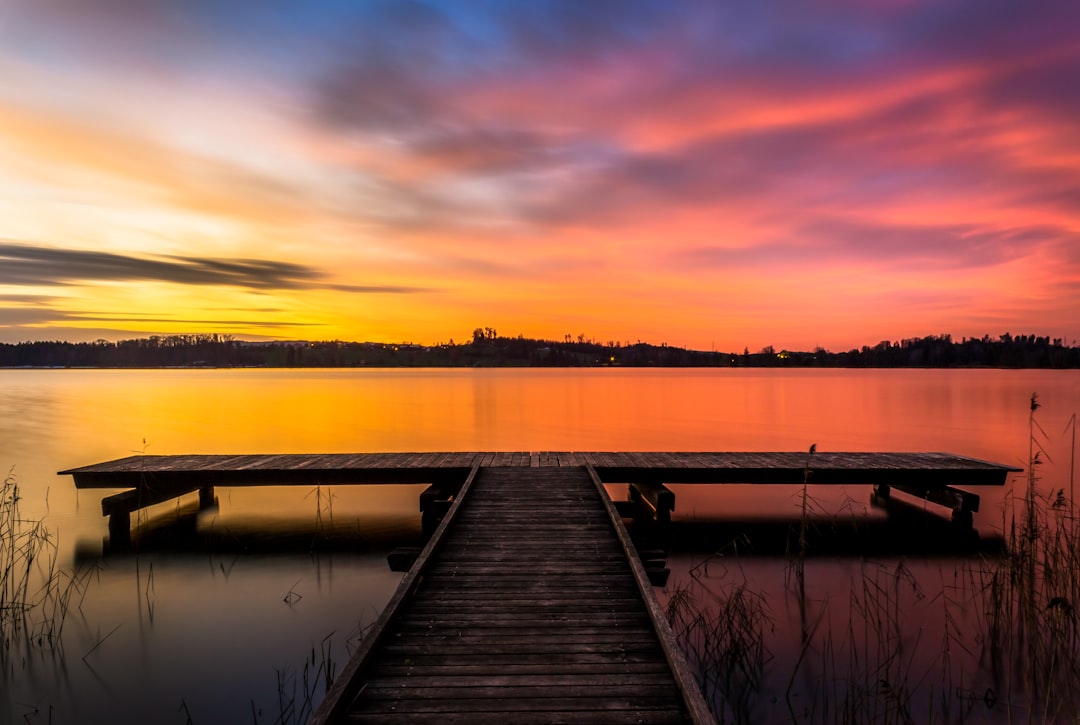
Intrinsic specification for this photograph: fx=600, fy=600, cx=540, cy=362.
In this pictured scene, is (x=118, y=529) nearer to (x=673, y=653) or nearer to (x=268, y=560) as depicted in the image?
(x=268, y=560)

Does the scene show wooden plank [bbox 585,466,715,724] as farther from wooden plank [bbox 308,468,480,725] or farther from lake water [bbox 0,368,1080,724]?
wooden plank [bbox 308,468,480,725]

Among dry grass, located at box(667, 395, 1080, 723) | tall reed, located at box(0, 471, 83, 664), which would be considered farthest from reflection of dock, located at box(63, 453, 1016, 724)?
dry grass, located at box(667, 395, 1080, 723)

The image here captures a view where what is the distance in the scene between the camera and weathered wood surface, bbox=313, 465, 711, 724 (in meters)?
4.36

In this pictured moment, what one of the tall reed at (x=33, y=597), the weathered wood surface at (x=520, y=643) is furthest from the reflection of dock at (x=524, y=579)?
the tall reed at (x=33, y=597)

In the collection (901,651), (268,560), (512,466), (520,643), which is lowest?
(268,560)

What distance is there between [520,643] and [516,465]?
7322 mm

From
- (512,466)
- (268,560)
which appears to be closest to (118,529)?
(268,560)

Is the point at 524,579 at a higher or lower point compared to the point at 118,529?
higher

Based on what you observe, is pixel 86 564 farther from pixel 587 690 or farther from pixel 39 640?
pixel 587 690

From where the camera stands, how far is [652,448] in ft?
88.5

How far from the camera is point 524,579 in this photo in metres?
6.79

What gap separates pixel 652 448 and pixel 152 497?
63.8 feet

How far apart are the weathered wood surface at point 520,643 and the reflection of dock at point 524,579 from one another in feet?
0.04

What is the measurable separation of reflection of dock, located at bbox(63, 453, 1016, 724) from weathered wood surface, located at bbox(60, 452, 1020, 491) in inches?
1.4
